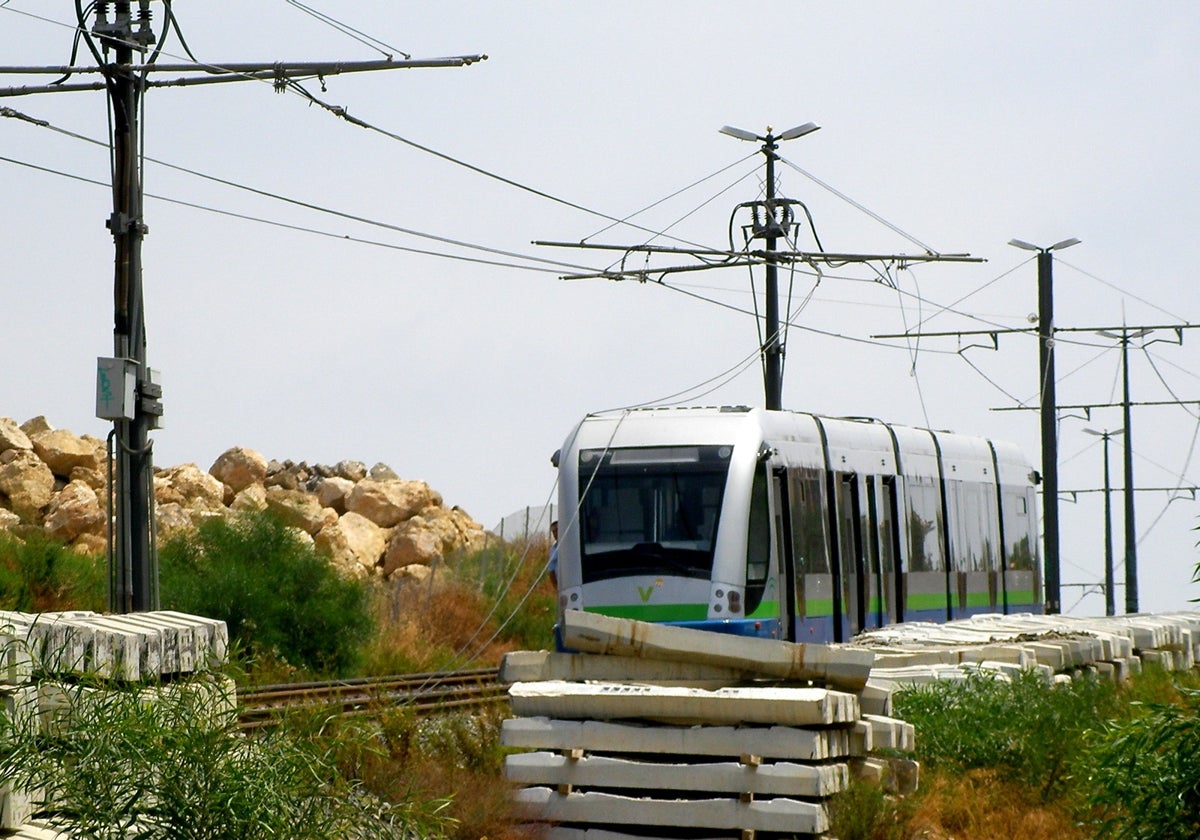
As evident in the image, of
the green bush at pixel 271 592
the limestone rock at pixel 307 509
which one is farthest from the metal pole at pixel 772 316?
the limestone rock at pixel 307 509

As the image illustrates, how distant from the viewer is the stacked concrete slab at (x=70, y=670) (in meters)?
7.64

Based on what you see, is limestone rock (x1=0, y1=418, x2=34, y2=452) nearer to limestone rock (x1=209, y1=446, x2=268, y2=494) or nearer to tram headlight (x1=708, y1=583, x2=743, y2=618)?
limestone rock (x1=209, y1=446, x2=268, y2=494)

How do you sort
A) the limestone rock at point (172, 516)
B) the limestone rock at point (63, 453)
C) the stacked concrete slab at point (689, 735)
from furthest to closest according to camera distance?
the limestone rock at point (63, 453) → the limestone rock at point (172, 516) → the stacked concrete slab at point (689, 735)

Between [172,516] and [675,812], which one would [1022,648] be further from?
[172,516]

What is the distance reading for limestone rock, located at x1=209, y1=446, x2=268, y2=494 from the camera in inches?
1841

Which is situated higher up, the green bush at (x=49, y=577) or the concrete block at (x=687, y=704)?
the green bush at (x=49, y=577)

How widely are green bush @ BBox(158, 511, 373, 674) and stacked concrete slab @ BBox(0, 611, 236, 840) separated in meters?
15.3

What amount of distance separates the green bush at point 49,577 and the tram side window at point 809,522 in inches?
356

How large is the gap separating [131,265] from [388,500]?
87.5ft

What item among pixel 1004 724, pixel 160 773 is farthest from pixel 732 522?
pixel 160 773

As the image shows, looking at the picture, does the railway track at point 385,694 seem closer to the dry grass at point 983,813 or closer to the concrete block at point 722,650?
the concrete block at point 722,650

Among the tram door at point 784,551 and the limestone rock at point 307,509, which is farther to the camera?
the limestone rock at point 307,509

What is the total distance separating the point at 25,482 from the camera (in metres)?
40.8

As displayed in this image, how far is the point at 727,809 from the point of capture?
35.4 feet
